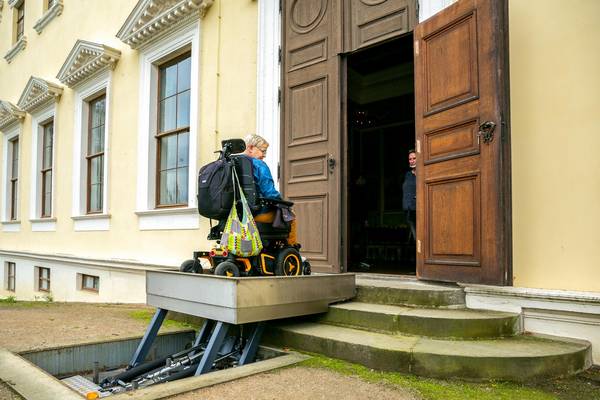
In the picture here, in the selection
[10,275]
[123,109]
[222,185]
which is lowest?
[10,275]

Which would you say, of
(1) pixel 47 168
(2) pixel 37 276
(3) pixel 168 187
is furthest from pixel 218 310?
(1) pixel 47 168

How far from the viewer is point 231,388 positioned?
2846 millimetres

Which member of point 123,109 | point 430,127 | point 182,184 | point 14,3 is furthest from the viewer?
point 14,3

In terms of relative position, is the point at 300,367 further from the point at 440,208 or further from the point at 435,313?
the point at 440,208

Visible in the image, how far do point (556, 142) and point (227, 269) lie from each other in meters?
2.87

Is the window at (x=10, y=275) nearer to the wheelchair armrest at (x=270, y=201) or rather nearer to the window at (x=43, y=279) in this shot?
the window at (x=43, y=279)

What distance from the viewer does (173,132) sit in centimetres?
777

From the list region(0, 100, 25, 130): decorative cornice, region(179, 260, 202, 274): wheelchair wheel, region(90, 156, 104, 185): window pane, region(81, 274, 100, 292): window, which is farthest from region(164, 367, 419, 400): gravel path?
region(0, 100, 25, 130): decorative cornice

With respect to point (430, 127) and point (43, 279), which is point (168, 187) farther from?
point (43, 279)

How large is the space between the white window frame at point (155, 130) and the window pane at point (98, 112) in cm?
217

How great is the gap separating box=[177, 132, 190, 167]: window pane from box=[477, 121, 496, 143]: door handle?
484 cm

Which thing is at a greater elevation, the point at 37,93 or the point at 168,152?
the point at 37,93

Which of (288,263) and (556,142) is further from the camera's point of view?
(288,263)

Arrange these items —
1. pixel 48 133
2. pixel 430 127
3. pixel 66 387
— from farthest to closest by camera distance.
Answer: pixel 48 133 < pixel 430 127 < pixel 66 387
